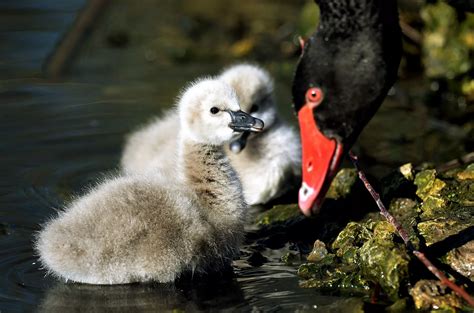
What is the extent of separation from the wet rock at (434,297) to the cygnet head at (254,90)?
3.01 m

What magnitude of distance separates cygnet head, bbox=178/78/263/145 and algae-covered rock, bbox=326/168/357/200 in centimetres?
126

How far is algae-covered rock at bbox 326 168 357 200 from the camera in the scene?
7824 millimetres

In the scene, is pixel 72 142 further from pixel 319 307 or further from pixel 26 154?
pixel 319 307

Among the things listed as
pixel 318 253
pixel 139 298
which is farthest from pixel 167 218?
pixel 318 253

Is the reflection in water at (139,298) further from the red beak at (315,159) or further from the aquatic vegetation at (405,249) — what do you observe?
the red beak at (315,159)

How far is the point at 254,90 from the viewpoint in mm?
8617

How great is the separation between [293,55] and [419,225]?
5.42 metres

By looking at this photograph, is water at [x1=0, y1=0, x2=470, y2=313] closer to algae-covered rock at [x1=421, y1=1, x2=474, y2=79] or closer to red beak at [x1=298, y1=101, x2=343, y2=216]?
algae-covered rock at [x1=421, y1=1, x2=474, y2=79]

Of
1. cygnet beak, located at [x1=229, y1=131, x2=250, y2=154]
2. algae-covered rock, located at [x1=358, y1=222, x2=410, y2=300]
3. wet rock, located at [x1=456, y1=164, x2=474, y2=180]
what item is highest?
wet rock, located at [x1=456, y1=164, x2=474, y2=180]

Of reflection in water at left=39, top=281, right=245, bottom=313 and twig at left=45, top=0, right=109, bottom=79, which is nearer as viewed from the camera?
reflection in water at left=39, top=281, right=245, bottom=313

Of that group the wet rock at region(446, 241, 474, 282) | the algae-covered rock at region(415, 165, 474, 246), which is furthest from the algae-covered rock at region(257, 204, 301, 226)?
the wet rock at region(446, 241, 474, 282)

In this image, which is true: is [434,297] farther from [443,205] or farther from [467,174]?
[467,174]

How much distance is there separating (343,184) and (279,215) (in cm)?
54

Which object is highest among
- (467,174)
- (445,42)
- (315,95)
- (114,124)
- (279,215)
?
(445,42)
